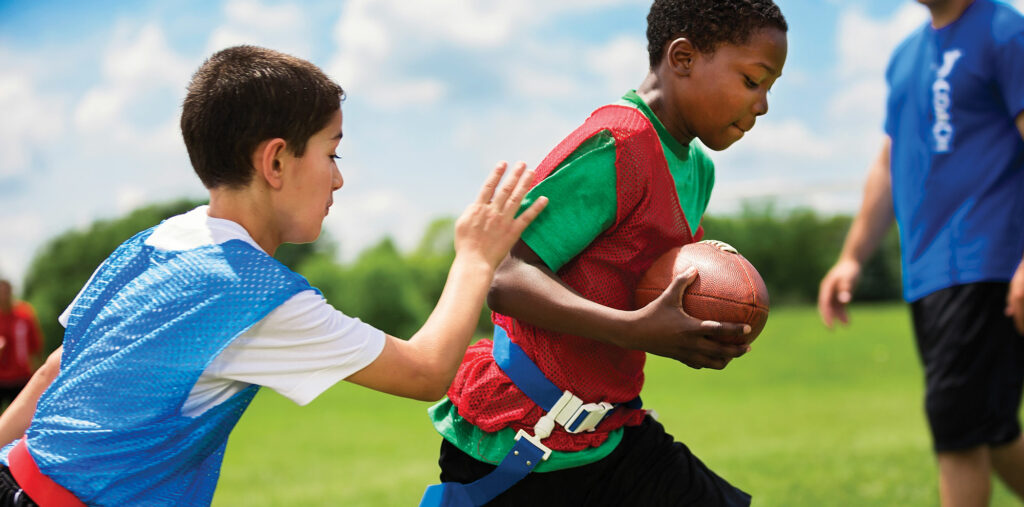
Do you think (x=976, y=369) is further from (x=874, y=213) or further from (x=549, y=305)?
(x=549, y=305)

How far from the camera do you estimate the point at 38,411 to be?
2301 mm

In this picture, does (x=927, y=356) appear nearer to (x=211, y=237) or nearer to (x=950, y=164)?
(x=950, y=164)

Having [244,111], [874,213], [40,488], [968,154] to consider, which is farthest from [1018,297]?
[40,488]

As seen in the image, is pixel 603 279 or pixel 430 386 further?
pixel 603 279

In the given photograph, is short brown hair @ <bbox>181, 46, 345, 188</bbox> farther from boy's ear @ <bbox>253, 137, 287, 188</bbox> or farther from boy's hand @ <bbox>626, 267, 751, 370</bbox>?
boy's hand @ <bbox>626, 267, 751, 370</bbox>

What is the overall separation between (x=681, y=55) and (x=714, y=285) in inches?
29.1

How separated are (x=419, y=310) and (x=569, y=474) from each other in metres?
20.4

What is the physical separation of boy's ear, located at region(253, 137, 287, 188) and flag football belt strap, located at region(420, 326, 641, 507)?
33.6 inches

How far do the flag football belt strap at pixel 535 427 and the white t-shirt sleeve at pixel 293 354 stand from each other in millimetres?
604

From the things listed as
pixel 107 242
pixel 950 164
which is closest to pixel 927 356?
pixel 950 164

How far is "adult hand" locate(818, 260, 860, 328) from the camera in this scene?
4.46m

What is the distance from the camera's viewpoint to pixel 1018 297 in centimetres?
376

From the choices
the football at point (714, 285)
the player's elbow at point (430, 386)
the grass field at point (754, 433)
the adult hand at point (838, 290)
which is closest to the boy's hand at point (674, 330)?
the football at point (714, 285)

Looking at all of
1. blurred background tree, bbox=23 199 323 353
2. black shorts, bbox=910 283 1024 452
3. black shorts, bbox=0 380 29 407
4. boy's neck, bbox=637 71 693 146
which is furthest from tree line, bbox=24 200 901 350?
boy's neck, bbox=637 71 693 146
